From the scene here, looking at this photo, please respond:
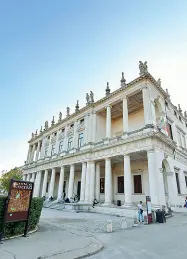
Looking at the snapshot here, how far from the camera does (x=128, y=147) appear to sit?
57.6ft

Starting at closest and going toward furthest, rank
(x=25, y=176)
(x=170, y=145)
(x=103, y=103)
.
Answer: (x=170, y=145) → (x=103, y=103) → (x=25, y=176)

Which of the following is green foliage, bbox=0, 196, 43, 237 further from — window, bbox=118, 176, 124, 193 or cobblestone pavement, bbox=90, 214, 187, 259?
window, bbox=118, 176, 124, 193

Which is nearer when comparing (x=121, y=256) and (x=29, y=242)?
(x=121, y=256)

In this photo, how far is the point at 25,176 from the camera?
37.9 m

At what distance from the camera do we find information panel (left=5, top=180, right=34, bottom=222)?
20.9 feet

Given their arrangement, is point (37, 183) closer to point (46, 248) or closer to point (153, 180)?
point (153, 180)

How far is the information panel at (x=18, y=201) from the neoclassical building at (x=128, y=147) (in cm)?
1085

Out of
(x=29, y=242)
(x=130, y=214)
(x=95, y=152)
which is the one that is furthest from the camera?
(x=95, y=152)

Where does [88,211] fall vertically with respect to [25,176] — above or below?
below

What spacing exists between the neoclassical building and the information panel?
10850mm

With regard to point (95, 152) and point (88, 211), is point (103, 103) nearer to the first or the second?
point (95, 152)

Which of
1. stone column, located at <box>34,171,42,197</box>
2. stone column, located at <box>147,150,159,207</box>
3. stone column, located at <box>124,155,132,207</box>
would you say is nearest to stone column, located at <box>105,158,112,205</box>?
stone column, located at <box>124,155,132,207</box>

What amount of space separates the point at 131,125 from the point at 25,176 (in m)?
27.7

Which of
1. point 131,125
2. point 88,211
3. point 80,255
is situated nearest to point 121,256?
point 80,255
